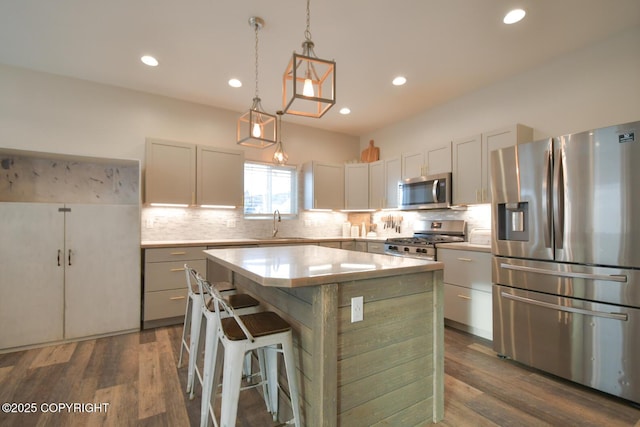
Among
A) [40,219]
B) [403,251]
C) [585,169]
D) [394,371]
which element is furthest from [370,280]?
[40,219]

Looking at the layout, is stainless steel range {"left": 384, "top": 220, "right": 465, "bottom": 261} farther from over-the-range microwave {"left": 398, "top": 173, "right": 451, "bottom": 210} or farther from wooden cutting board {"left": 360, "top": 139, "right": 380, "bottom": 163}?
wooden cutting board {"left": 360, "top": 139, "right": 380, "bottom": 163}

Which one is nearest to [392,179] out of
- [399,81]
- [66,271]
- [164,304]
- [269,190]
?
[399,81]

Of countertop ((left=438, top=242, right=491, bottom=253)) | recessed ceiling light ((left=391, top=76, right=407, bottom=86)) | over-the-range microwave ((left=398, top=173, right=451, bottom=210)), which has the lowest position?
countertop ((left=438, top=242, right=491, bottom=253))

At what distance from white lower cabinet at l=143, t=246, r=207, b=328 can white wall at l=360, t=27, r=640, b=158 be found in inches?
148

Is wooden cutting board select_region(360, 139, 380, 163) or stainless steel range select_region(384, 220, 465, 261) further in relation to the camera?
wooden cutting board select_region(360, 139, 380, 163)

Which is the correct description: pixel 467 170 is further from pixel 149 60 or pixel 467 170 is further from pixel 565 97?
pixel 149 60

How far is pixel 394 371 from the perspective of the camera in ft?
5.26

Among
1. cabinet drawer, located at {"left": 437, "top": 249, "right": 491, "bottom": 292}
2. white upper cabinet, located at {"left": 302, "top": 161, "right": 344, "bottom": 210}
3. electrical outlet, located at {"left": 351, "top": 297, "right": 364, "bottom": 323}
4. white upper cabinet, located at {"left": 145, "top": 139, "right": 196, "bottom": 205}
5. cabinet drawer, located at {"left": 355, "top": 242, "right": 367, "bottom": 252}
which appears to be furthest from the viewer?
white upper cabinet, located at {"left": 302, "top": 161, "right": 344, "bottom": 210}

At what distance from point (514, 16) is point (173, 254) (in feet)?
12.9

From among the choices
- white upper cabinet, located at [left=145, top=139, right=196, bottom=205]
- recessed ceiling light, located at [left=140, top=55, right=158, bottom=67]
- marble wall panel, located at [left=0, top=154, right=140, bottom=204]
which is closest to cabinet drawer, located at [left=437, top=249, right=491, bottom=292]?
white upper cabinet, located at [left=145, top=139, right=196, bottom=205]

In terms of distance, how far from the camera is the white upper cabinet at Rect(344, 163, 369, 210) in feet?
16.1

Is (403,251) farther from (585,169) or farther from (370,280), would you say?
(370,280)

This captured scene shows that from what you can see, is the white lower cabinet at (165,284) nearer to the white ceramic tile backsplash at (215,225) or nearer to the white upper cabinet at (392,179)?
the white ceramic tile backsplash at (215,225)

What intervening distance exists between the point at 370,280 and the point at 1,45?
3.97 meters
